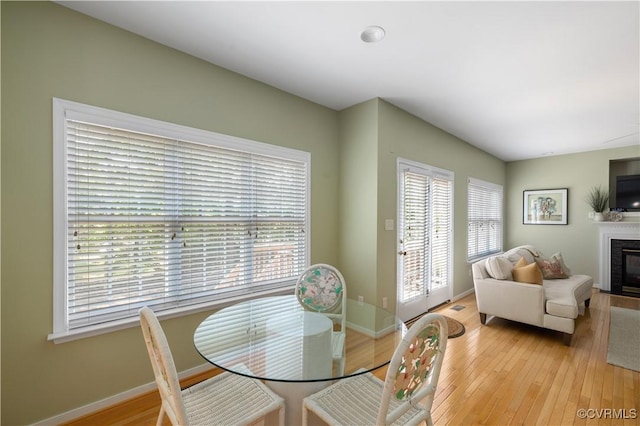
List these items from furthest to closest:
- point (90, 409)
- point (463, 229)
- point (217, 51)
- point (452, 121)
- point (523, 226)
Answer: point (523, 226)
point (463, 229)
point (452, 121)
point (217, 51)
point (90, 409)

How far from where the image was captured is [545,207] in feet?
19.0

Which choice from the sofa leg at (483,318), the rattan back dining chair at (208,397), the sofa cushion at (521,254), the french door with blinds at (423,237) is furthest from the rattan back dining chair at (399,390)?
the sofa cushion at (521,254)

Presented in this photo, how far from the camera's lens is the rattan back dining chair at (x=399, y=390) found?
3.37 feet

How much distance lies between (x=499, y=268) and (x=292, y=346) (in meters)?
3.01

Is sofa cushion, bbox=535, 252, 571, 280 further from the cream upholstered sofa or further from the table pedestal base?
the table pedestal base

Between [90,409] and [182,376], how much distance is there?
23.4 inches

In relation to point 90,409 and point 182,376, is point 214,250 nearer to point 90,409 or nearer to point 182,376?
point 182,376

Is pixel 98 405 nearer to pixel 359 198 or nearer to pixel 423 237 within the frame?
pixel 359 198

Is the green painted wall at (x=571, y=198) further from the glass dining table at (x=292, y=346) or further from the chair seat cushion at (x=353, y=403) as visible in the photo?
the chair seat cushion at (x=353, y=403)

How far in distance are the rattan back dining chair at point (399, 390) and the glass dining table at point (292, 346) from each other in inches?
4.3

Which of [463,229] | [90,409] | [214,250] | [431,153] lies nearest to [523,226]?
[463,229]

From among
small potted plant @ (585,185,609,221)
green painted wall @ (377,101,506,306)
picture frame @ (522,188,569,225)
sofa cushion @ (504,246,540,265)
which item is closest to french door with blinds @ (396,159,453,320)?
green painted wall @ (377,101,506,306)

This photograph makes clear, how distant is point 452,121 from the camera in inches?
150

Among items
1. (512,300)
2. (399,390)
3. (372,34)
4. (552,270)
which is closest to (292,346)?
(399,390)
